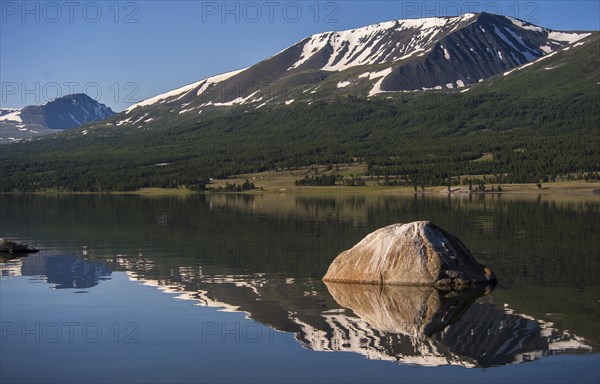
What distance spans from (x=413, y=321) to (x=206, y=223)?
58.3 metres

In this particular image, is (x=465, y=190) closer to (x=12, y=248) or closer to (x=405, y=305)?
(x=12, y=248)

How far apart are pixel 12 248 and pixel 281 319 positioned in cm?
3269

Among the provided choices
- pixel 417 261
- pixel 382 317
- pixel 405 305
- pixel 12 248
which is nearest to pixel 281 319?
pixel 382 317

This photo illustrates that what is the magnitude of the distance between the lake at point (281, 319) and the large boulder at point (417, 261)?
40.2 inches

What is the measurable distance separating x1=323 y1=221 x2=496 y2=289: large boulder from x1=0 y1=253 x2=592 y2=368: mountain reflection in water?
823 millimetres

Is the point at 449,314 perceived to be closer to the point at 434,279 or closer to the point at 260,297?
the point at 434,279

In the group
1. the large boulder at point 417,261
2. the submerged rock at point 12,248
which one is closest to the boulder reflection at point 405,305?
the large boulder at point 417,261

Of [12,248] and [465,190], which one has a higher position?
[12,248]

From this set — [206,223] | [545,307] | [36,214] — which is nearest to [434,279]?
[545,307]

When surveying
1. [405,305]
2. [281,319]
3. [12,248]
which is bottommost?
[281,319]

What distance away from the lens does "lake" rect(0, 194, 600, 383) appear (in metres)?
23.7

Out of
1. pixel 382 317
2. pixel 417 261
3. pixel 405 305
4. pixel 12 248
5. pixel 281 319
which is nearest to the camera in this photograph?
pixel 382 317

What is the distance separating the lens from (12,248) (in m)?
57.6

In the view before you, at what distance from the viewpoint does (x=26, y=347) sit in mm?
27047
